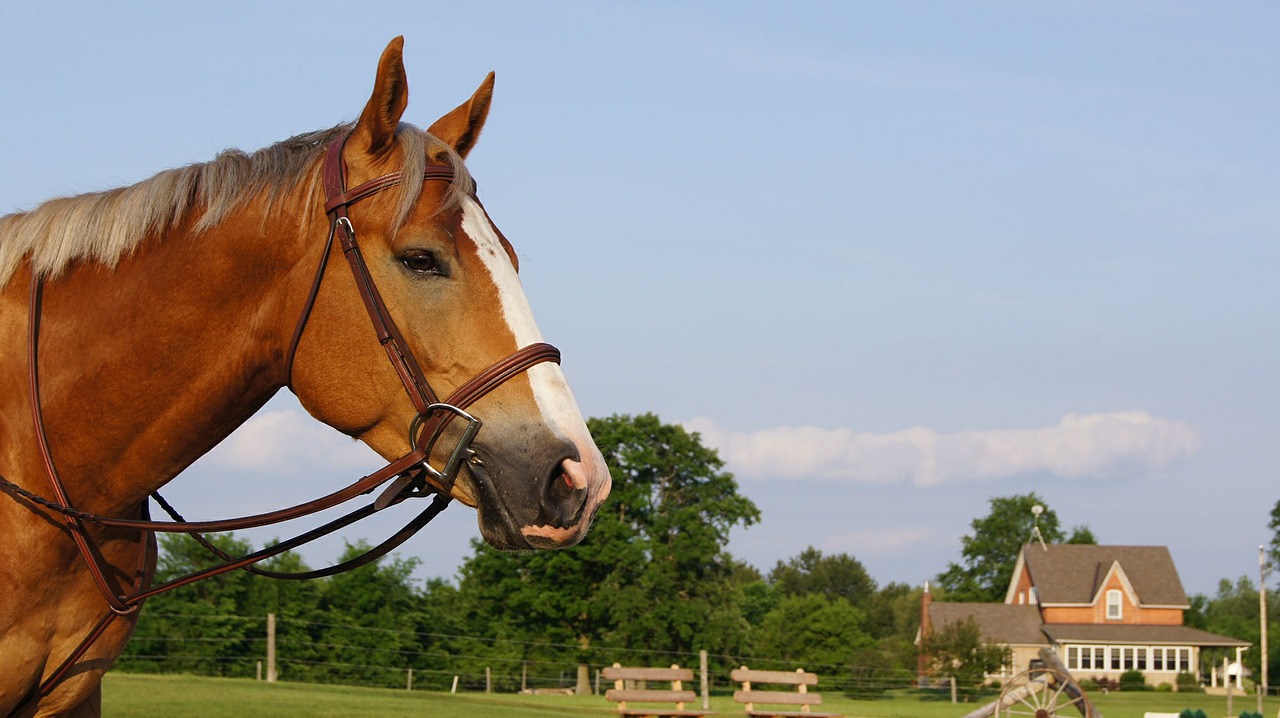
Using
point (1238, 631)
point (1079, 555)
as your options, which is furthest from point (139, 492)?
point (1238, 631)

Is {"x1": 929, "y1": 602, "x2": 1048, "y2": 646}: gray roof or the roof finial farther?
the roof finial

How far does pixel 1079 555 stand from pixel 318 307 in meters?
75.3

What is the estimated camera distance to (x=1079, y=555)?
7156cm

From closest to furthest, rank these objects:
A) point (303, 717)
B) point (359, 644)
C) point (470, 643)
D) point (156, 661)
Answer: point (303, 717) < point (156, 661) < point (359, 644) < point (470, 643)

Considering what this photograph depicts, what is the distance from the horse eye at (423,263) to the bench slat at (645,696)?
53.1ft

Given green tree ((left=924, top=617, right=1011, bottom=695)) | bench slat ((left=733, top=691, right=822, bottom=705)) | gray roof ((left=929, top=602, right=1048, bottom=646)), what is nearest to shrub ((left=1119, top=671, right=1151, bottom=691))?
gray roof ((left=929, top=602, right=1048, bottom=646))

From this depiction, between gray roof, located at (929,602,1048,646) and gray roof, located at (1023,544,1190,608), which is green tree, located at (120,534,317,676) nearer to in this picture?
gray roof, located at (929,602,1048,646)

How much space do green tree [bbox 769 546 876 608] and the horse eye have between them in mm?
91612

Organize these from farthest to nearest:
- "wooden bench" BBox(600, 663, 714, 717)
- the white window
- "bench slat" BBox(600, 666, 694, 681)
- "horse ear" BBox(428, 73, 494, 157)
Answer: the white window, "bench slat" BBox(600, 666, 694, 681), "wooden bench" BBox(600, 663, 714, 717), "horse ear" BBox(428, 73, 494, 157)

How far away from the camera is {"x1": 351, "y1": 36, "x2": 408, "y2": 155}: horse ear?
8.32 ft

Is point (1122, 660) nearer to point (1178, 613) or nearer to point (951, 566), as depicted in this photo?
point (1178, 613)

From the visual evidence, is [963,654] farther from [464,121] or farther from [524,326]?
[524,326]

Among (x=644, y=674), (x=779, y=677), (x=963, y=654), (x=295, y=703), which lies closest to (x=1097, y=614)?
(x=963, y=654)

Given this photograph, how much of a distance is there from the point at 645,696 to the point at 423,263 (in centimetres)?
1721
